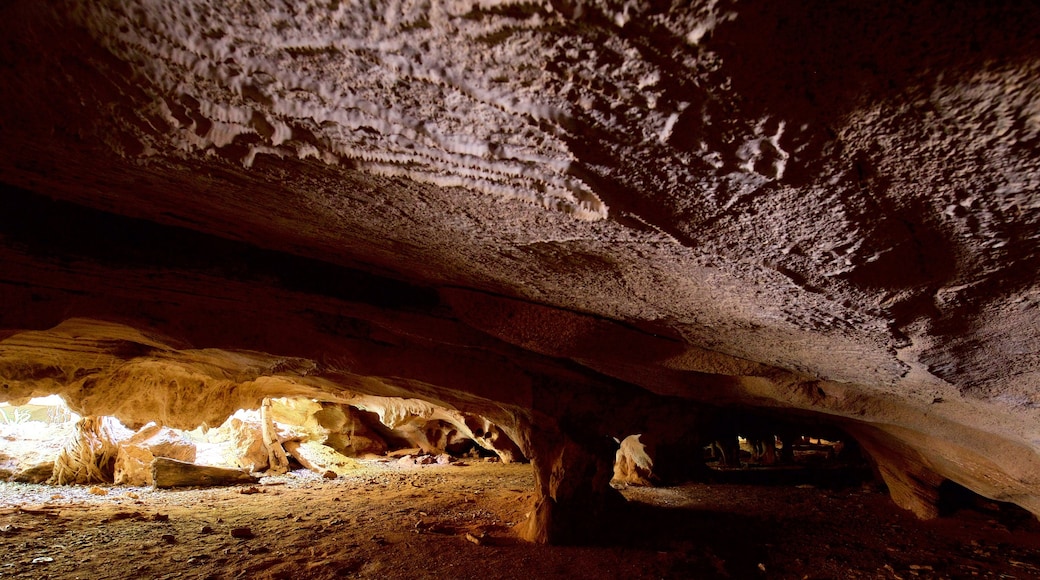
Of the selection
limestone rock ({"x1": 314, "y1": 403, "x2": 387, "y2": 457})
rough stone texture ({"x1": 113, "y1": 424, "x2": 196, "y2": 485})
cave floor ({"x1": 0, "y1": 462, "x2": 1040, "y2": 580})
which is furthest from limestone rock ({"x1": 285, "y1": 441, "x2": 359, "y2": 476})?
cave floor ({"x1": 0, "y1": 462, "x2": 1040, "y2": 580})

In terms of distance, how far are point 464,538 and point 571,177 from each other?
16.4ft

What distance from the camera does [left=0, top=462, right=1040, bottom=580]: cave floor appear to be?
4.54 m

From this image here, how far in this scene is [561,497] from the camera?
5781 millimetres

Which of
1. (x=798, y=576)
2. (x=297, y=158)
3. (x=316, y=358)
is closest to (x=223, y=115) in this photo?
(x=297, y=158)

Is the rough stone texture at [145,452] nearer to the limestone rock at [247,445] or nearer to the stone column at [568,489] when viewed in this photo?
the limestone rock at [247,445]

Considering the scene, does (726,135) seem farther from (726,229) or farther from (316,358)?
(316,358)

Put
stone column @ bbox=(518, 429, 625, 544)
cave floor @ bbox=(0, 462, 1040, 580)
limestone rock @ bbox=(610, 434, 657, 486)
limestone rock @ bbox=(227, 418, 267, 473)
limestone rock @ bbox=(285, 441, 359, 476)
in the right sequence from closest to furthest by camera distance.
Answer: cave floor @ bbox=(0, 462, 1040, 580)
stone column @ bbox=(518, 429, 625, 544)
limestone rock @ bbox=(610, 434, 657, 486)
limestone rock @ bbox=(227, 418, 267, 473)
limestone rock @ bbox=(285, 441, 359, 476)

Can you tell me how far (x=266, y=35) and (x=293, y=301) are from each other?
10.0ft

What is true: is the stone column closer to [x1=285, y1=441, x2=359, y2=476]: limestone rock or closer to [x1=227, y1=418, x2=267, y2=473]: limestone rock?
[x1=285, y1=441, x2=359, y2=476]: limestone rock

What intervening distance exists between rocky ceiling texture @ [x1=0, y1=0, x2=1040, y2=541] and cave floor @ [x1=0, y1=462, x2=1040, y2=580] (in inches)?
77.4

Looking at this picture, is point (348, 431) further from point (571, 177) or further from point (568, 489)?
point (571, 177)

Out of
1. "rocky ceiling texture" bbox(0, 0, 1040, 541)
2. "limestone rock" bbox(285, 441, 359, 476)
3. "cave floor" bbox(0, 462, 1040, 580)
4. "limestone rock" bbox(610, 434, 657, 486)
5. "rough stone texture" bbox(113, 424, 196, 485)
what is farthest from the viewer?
"limestone rock" bbox(285, 441, 359, 476)

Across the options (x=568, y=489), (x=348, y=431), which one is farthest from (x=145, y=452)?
(x=568, y=489)

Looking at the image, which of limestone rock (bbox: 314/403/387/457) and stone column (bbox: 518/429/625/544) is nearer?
stone column (bbox: 518/429/625/544)
